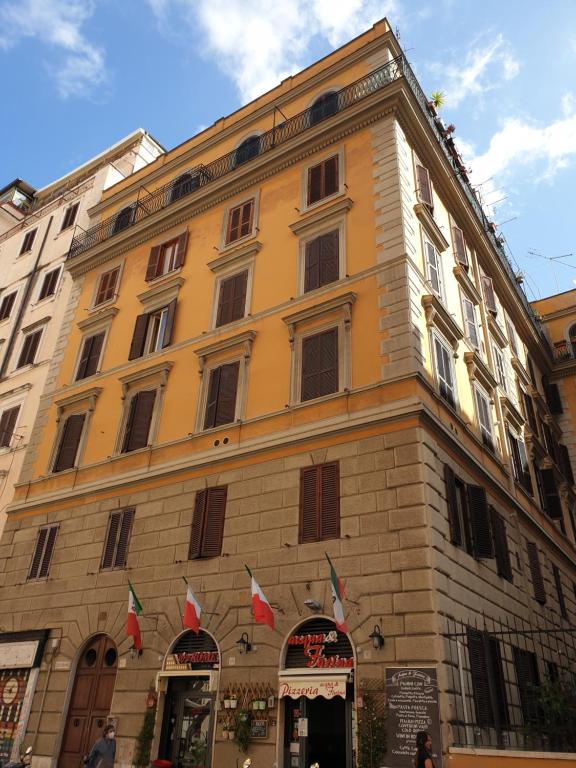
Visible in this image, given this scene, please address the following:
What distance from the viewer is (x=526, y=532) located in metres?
18.1

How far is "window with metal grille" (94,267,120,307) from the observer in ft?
73.2

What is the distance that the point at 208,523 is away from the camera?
14742 millimetres

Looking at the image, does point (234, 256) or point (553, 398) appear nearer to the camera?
point (234, 256)

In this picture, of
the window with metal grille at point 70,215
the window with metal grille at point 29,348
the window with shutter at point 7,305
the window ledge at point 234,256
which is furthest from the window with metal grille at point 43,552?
the window with metal grille at point 70,215

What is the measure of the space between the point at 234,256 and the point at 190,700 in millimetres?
11971

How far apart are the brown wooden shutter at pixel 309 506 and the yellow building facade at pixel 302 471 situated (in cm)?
6

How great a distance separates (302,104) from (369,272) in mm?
9157

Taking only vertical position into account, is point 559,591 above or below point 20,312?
below

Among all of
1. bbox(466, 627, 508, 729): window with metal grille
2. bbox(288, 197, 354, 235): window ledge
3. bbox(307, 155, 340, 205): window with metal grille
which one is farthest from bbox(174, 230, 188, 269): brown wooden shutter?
bbox(466, 627, 508, 729): window with metal grille

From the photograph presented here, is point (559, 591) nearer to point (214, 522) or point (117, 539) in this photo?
point (214, 522)

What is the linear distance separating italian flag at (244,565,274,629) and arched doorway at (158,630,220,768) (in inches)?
71.0

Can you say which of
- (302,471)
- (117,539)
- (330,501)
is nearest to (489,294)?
(302,471)

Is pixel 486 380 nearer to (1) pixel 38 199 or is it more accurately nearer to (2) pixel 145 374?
(2) pixel 145 374

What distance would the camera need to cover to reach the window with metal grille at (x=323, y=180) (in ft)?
59.6
